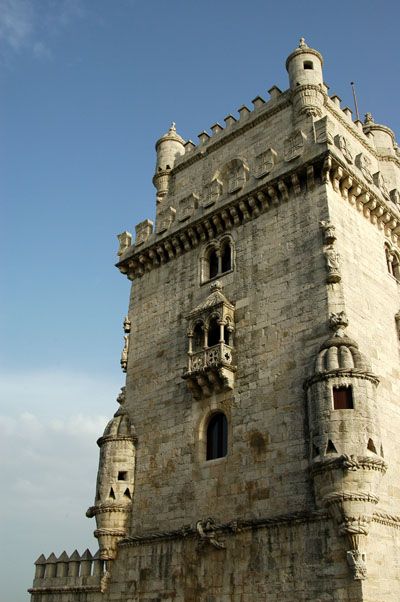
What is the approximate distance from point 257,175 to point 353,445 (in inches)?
428

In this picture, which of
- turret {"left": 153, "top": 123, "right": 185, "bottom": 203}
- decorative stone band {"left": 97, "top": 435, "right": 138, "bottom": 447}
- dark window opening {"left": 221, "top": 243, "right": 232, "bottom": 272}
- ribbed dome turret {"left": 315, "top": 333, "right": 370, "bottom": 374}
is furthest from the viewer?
turret {"left": 153, "top": 123, "right": 185, "bottom": 203}

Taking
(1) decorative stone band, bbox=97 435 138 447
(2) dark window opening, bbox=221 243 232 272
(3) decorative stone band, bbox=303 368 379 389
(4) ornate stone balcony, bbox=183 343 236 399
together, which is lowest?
(3) decorative stone band, bbox=303 368 379 389

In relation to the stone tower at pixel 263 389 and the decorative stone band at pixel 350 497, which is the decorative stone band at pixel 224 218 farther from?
the decorative stone band at pixel 350 497

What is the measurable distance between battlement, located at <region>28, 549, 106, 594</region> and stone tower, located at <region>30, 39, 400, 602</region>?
68 mm

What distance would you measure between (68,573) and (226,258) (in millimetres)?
12922

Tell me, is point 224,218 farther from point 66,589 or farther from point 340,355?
point 66,589

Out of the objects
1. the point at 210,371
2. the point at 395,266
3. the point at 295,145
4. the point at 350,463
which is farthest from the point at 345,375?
the point at 295,145

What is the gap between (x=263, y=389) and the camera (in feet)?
62.5

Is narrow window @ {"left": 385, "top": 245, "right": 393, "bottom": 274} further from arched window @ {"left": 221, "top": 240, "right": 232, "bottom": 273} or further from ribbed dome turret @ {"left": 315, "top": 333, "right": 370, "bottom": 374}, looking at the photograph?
ribbed dome turret @ {"left": 315, "top": 333, "right": 370, "bottom": 374}

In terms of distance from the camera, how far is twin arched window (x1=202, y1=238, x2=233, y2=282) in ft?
75.4

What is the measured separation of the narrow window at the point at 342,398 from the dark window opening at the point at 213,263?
8.16 m

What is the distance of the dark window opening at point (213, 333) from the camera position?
2130 cm

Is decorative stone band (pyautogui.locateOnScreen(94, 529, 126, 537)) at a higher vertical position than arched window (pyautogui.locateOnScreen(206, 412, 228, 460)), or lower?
lower

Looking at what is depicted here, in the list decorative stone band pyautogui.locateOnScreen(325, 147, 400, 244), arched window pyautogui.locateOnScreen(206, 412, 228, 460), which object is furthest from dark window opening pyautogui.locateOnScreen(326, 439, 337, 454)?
decorative stone band pyautogui.locateOnScreen(325, 147, 400, 244)
